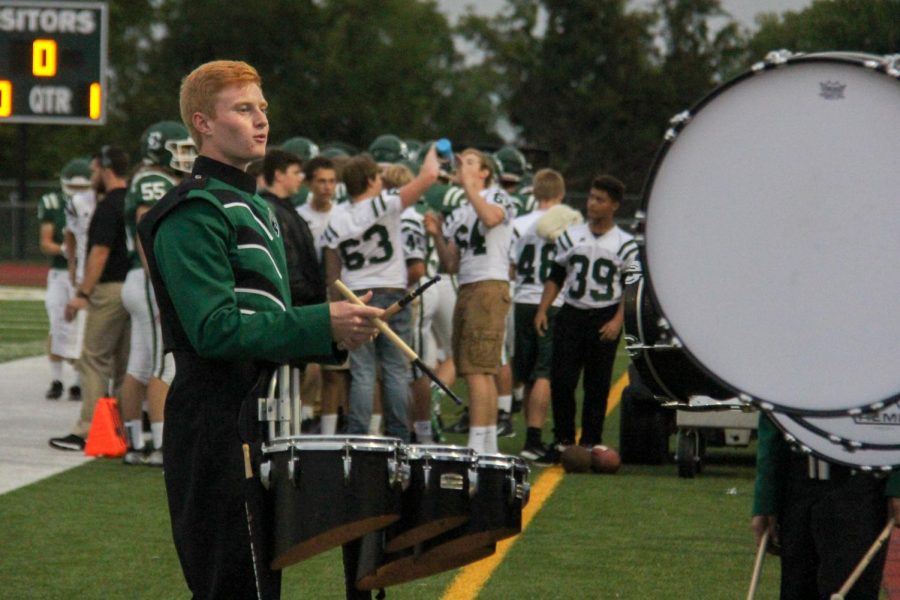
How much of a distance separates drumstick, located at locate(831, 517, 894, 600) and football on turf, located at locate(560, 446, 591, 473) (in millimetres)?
6291

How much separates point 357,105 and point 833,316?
6985 cm

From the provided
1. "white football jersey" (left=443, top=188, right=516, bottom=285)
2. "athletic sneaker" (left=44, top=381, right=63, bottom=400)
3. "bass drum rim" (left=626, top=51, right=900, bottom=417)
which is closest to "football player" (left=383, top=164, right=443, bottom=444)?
"white football jersey" (left=443, top=188, right=516, bottom=285)

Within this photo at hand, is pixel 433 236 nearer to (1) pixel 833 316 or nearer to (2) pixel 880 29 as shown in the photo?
(2) pixel 880 29

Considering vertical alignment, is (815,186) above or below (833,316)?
above

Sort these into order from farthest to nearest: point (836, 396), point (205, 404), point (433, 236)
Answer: point (433, 236) → point (205, 404) → point (836, 396)

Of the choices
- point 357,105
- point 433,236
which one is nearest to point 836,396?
point 433,236

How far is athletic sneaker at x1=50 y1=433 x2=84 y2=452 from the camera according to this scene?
11.8 metres

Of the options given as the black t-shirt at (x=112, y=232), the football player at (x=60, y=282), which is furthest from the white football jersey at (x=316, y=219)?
the football player at (x=60, y=282)

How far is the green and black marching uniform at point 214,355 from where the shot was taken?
4.30 m

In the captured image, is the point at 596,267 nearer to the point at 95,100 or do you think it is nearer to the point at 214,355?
the point at 214,355

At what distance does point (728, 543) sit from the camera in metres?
8.83

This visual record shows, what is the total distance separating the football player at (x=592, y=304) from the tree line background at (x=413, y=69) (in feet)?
186

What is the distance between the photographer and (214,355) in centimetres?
430

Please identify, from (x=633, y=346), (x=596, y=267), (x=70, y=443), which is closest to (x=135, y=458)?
(x=70, y=443)
